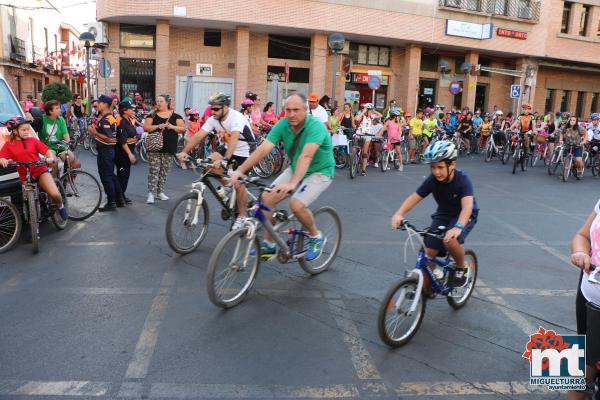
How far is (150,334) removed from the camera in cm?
419

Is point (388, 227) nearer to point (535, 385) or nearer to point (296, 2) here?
point (535, 385)

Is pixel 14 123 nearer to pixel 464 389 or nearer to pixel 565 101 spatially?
pixel 464 389

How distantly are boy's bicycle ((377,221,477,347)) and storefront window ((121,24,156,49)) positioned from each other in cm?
2539

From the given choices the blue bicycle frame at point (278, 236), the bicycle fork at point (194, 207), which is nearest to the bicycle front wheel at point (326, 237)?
the blue bicycle frame at point (278, 236)

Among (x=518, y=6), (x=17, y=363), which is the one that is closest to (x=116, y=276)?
(x=17, y=363)


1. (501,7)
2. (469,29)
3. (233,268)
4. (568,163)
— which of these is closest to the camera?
(233,268)

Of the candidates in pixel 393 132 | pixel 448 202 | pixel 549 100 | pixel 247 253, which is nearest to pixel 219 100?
pixel 247 253

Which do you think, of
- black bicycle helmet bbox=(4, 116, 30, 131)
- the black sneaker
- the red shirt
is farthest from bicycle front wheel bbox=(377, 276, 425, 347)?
black bicycle helmet bbox=(4, 116, 30, 131)

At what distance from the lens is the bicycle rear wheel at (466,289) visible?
4852 millimetres

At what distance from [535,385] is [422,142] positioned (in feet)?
49.4

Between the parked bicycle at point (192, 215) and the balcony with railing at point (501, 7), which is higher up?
the balcony with railing at point (501, 7)

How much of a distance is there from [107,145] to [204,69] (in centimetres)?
1981

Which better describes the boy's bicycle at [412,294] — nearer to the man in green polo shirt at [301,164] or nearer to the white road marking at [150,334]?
the man in green polo shirt at [301,164]

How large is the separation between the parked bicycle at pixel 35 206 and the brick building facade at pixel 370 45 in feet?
56.7
